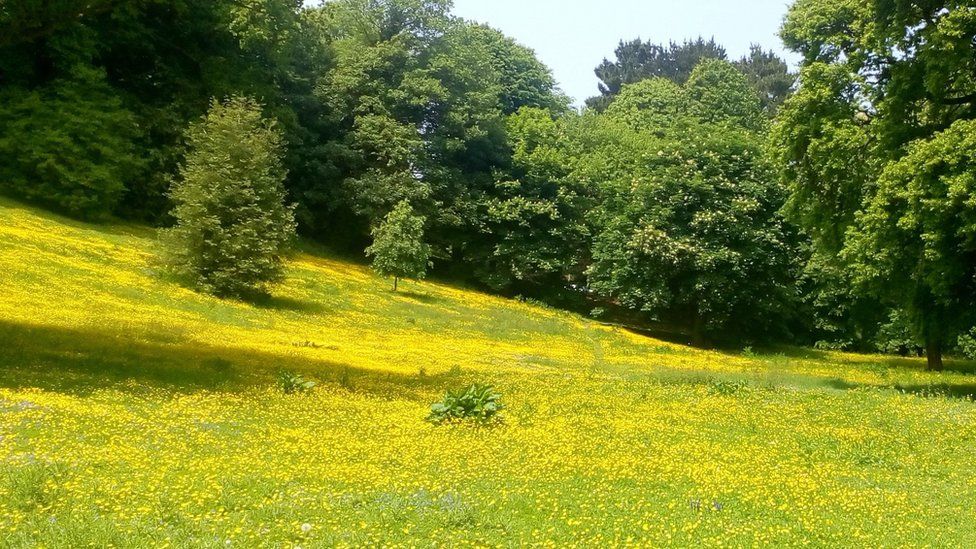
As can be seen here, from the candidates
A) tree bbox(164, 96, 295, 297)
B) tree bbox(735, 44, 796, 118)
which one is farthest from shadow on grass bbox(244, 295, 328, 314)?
tree bbox(735, 44, 796, 118)

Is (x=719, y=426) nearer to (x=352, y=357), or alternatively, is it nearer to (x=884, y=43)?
(x=352, y=357)

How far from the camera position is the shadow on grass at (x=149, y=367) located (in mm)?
14188

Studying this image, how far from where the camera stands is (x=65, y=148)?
37062 mm

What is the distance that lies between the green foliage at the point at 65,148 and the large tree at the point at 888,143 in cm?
3232

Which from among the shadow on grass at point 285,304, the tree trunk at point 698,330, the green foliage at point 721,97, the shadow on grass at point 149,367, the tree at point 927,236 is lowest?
the shadow on grass at point 149,367

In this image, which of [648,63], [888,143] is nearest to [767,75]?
[648,63]

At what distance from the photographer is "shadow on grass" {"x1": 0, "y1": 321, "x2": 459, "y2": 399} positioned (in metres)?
14.2

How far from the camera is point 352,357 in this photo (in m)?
22.7

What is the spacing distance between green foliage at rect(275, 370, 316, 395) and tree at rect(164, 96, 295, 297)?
15503mm

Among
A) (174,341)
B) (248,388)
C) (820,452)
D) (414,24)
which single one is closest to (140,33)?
(414,24)

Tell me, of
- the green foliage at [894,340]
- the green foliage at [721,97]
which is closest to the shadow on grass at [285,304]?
the green foliage at [894,340]

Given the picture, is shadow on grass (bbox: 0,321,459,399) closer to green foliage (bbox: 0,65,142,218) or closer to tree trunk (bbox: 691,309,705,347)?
green foliage (bbox: 0,65,142,218)

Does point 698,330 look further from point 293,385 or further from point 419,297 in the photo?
point 293,385

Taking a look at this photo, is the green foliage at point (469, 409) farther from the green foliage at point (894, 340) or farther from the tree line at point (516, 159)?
the green foliage at point (894, 340)
